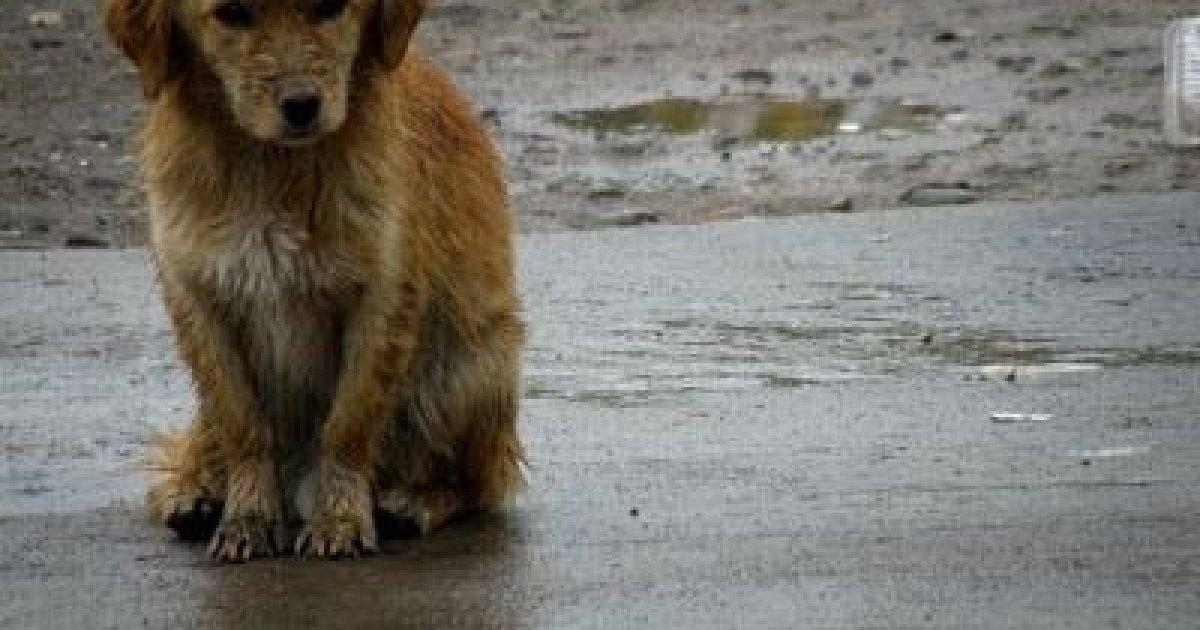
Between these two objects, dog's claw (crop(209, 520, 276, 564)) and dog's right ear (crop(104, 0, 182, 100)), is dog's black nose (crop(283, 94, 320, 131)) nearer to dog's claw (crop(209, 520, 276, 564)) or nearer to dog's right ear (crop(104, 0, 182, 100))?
dog's right ear (crop(104, 0, 182, 100))

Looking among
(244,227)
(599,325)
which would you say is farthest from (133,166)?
(244,227)

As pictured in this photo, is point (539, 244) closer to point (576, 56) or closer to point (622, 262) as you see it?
point (622, 262)

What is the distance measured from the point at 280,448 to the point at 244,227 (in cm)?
53

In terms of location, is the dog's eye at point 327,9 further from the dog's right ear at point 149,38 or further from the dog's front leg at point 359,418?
the dog's front leg at point 359,418

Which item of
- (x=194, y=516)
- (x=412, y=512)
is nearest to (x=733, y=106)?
(x=412, y=512)

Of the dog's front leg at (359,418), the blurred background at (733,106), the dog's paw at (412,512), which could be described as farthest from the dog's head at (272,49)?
the blurred background at (733,106)

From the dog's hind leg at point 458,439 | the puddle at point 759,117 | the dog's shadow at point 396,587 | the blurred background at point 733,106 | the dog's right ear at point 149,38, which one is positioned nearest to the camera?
the dog's shadow at point 396,587

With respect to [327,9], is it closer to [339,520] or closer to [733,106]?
[339,520]

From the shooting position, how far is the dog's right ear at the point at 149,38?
20.4ft

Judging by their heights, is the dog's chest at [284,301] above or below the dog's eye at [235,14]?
below

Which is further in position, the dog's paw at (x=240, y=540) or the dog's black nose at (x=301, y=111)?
the dog's paw at (x=240, y=540)

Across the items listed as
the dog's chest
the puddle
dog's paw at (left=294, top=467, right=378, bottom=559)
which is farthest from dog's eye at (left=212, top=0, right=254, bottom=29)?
the puddle

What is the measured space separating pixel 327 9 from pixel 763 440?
5.39 ft

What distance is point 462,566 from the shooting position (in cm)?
618
